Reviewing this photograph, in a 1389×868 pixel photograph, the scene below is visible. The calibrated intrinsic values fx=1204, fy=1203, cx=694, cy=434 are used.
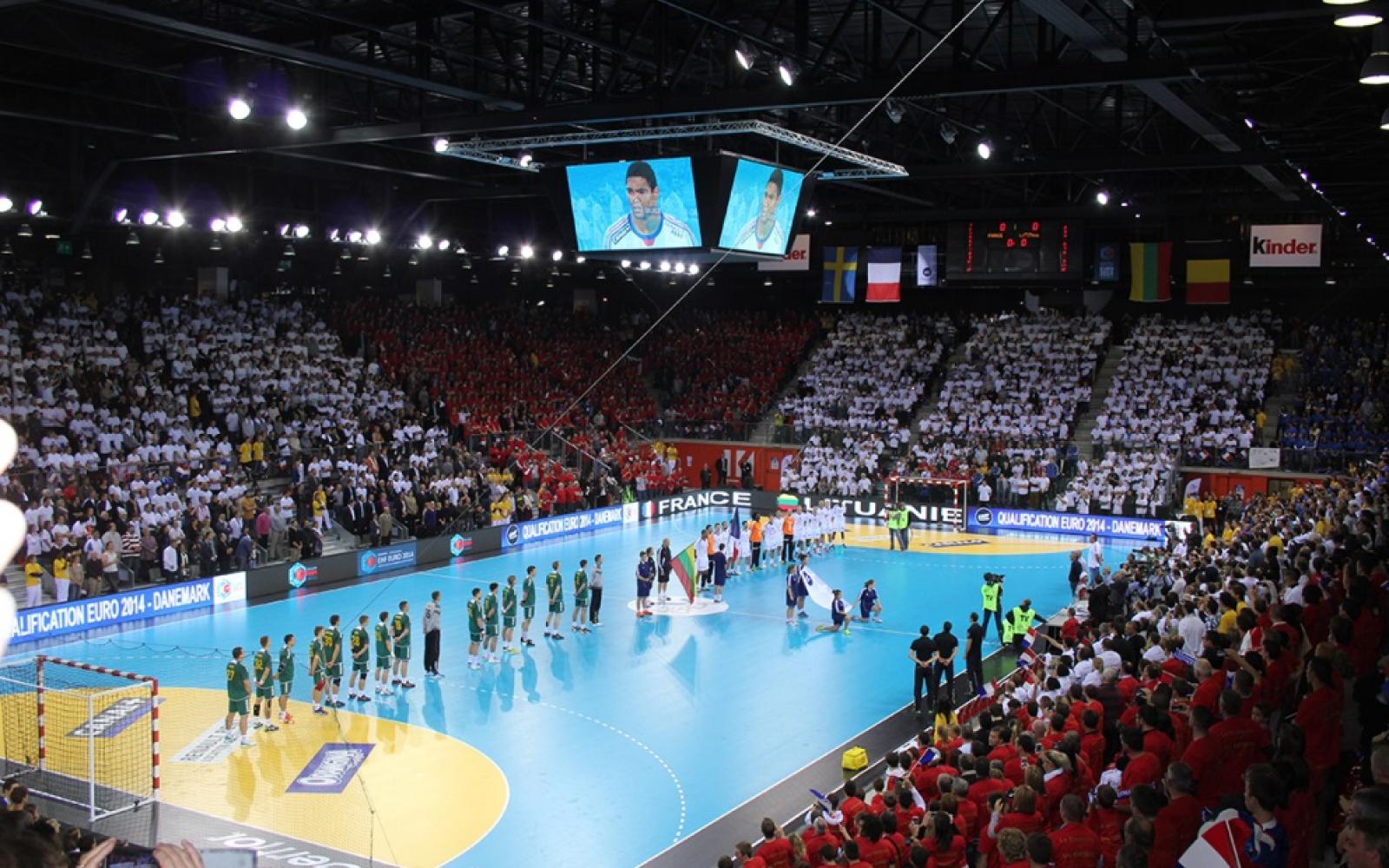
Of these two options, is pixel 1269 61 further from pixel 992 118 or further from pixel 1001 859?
pixel 992 118

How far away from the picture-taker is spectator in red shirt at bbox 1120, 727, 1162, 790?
8227mm

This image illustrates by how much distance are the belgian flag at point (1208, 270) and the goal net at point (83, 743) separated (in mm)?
32673

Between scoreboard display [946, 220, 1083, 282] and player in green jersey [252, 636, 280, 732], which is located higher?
scoreboard display [946, 220, 1083, 282]

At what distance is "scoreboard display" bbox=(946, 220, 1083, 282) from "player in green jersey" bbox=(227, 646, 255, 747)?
23.7 metres

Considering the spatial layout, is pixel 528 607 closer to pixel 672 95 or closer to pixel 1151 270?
pixel 672 95

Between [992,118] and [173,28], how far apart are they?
59.2ft

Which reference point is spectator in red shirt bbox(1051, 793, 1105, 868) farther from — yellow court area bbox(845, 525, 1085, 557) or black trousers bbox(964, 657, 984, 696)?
yellow court area bbox(845, 525, 1085, 557)

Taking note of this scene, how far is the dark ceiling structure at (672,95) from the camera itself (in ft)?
46.0

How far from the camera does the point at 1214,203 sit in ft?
106

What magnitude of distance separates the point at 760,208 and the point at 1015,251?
1340cm

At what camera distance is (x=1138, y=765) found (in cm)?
828

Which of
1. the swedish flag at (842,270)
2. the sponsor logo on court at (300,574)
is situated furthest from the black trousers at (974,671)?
the swedish flag at (842,270)

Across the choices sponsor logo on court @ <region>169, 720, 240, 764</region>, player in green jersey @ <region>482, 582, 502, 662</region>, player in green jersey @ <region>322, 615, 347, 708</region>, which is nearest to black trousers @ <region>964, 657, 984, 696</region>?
player in green jersey @ <region>482, 582, 502, 662</region>

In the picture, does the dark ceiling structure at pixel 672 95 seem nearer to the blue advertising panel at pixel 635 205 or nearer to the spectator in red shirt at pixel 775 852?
the blue advertising panel at pixel 635 205
